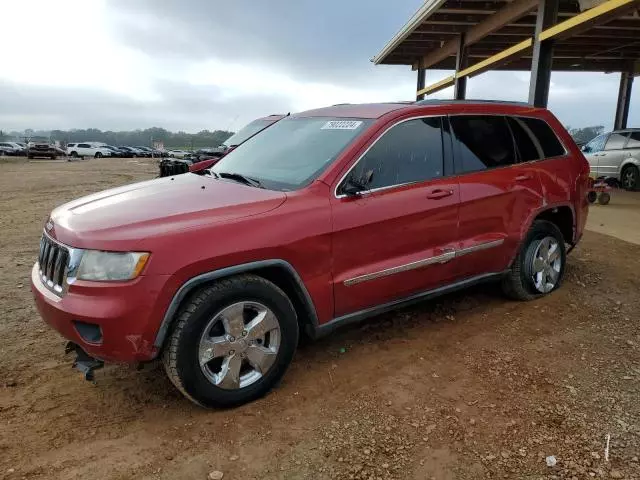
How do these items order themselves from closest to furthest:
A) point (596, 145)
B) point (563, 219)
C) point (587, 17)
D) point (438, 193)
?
point (438, 193) < point (563, 219) < point (587, 17) < point (596, 145)

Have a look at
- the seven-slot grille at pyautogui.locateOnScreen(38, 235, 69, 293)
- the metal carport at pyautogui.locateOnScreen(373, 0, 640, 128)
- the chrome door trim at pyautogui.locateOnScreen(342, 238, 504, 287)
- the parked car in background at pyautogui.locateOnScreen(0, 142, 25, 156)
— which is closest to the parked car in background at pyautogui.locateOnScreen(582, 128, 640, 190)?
the metal carport at pyautogui.locateOnScreen(373, 0, 640, 128)

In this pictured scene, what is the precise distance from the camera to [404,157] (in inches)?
146

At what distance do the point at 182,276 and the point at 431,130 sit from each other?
7.41 ft

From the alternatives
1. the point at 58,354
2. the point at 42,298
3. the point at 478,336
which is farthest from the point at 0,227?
the point at 478,336

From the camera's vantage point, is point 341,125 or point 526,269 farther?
point 526,269

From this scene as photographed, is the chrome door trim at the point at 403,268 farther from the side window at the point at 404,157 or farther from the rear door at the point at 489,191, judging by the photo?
the side window at the point at 404,157

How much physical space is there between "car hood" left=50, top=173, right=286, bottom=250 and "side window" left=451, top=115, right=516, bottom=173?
1.70m

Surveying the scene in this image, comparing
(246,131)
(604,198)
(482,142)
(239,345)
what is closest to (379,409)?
(239,345)

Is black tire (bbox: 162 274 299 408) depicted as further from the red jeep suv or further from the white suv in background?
the white suv in background

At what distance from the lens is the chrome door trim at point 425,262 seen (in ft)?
11.1

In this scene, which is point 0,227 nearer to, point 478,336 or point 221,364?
point 221,364

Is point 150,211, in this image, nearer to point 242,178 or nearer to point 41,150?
point 242,178

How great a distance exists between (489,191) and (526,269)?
0.93 m

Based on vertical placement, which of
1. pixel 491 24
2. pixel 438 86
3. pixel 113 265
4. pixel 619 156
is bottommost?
pixel 113 265
